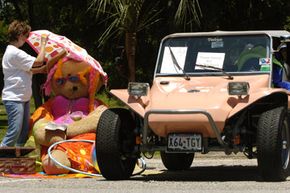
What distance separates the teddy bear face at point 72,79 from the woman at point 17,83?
0.81 metres

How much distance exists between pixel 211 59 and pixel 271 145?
1878 millimetres

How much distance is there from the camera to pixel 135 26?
16.0 metres

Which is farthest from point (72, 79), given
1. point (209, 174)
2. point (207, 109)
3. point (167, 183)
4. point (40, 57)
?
point (207, 109)

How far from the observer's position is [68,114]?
11836 millimetres

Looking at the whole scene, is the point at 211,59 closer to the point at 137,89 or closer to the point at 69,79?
the point at 137,89

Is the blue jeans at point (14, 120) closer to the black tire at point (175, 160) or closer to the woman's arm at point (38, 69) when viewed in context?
the woman's arm at point (38, 69)

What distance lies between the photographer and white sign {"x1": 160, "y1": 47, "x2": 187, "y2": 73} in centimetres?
1086

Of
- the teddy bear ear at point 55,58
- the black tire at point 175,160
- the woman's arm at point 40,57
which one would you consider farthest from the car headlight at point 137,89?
the teddy bear ear at point 55,58

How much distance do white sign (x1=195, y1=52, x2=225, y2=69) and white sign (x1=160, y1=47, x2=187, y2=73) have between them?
21 cm

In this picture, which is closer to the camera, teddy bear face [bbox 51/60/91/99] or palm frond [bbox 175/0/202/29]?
teddy bear face [bbox 51/60/91/99]

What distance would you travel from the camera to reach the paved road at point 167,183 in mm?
8812

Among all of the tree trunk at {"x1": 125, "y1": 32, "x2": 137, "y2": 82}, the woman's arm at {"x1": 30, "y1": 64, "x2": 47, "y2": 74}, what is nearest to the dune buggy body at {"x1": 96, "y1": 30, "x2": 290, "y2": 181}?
the woman's arm at {"x1": 30, "y1": 64, "x2": 47, "y2": 74}

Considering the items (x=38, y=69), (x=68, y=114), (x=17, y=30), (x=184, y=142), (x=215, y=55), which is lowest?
A: (x=68, y=114)

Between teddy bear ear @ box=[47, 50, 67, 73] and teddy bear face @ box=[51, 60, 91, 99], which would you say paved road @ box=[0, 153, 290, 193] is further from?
teddy bear ear @ box=[47, 50, 67, 73]
